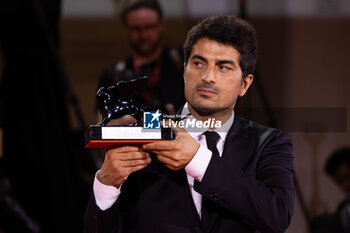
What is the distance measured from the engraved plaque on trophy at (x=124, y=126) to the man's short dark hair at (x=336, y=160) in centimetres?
101

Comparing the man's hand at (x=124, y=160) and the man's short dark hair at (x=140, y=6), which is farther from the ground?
the man's short dark hair at (x=140, y=6)

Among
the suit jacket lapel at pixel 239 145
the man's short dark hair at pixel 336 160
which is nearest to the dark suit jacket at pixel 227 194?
the suit jacket lapel at pixel 239 145

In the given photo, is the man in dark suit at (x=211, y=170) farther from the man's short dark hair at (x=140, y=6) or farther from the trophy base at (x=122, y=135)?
the man's short dark hair at (x=140, y=6)

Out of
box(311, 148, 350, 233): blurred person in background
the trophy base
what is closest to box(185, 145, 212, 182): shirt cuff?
the trophy base

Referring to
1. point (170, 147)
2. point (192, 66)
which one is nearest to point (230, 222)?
point (170, 147)

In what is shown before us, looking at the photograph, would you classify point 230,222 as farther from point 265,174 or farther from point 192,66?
point 192,66

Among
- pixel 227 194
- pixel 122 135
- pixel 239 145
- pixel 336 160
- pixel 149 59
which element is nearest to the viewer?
pixel 122 135

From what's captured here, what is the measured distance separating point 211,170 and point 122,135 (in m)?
0.22

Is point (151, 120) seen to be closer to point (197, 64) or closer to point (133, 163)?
point (133, 163)

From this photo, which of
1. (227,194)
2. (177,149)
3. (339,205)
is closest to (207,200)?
(227,194)

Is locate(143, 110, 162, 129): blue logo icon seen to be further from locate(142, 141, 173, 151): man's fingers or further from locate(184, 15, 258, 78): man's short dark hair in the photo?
locate(184, 15, 258, 78): man's short dark hair

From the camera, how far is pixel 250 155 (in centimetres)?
117

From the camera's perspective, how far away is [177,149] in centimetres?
99

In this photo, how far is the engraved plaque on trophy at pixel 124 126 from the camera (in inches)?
37.9
